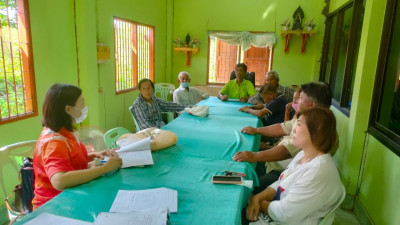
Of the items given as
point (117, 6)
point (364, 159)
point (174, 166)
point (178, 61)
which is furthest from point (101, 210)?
point (178, 61)

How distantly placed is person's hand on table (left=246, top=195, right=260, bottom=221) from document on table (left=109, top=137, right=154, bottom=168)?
2.04 ft

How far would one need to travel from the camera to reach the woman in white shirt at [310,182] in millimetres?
1221

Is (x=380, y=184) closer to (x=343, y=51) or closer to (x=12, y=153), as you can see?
(x=343, y=51)

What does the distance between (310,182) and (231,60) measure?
5041 mm

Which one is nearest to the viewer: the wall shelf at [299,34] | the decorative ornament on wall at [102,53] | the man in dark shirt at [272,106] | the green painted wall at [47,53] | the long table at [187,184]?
the long table at [187,184]

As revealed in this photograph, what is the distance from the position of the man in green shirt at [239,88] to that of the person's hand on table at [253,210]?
2833 millimetres

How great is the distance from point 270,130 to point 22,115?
2.28m

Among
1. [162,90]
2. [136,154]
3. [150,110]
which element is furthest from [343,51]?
[136,154]

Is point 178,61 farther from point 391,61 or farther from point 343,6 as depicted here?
point 391,61

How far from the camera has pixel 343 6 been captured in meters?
Result: 3.83

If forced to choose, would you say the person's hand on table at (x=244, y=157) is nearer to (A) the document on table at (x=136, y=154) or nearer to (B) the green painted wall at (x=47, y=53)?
(A) the document on table at (x=136, y=154)

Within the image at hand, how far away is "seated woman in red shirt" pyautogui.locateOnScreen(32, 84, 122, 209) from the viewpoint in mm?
1313

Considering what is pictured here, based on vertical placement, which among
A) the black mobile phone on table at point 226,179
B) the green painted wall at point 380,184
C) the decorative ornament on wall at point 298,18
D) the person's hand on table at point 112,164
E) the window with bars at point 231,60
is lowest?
the green painted wall at point 380,184

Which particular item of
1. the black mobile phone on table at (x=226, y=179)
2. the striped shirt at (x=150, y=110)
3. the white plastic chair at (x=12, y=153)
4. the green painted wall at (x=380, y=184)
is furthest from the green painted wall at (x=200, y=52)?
the black mobile phone on table at (x=226, y=179)
